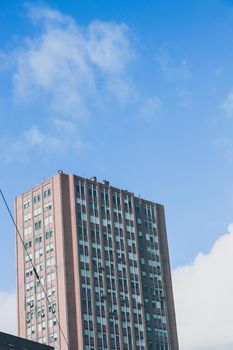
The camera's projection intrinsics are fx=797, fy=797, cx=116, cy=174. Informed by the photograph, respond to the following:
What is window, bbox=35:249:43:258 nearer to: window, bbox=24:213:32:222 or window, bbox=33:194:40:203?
window, bbox=24:213:32:222

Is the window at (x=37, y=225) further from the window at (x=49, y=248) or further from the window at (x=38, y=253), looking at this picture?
the window at (x=49, y=248)

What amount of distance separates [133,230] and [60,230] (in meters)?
18.0

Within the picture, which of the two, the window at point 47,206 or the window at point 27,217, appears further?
the window at point 27,217

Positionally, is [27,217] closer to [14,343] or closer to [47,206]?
[47,206]

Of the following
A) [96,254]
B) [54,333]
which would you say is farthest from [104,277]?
[54,333]

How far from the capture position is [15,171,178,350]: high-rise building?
146 metres

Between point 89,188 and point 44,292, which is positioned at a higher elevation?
point 89,188

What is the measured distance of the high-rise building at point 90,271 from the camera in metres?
146

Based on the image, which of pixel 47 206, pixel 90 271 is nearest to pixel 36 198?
pixel 47 206

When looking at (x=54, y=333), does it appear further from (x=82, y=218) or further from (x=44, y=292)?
(x=82, y=218)

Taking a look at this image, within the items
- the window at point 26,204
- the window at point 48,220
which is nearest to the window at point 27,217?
the window at point 26,204

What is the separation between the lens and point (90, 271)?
15050cm

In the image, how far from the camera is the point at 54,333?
144 m

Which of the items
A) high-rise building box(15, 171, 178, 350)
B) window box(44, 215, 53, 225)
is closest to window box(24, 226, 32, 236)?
high-rise building box(15, 171, 178, 350)
